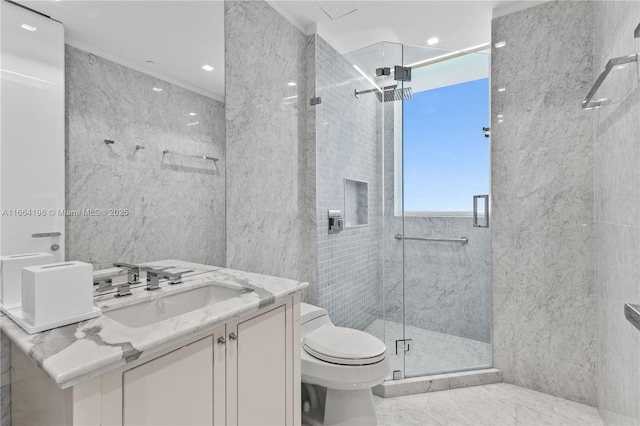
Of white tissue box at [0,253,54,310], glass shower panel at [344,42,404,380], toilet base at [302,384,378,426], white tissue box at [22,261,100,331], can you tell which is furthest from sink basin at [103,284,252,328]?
glass shower panel at [344,42,404,380]

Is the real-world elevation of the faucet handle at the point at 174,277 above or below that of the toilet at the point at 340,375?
above

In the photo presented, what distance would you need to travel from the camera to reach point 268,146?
6.71 feet

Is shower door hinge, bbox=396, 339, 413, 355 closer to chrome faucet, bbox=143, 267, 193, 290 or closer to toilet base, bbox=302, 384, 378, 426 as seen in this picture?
toilet base, bbox=302, 384, 378, 426

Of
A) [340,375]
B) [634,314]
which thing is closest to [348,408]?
[340,375]

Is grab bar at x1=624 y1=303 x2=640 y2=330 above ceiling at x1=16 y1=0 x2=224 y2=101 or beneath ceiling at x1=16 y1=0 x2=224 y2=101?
beneath

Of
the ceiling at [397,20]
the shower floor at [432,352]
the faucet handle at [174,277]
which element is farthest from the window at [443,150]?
the faucet handle at [174,277]

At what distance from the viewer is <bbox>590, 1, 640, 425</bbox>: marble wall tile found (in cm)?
122

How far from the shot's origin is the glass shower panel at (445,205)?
2.43 meters

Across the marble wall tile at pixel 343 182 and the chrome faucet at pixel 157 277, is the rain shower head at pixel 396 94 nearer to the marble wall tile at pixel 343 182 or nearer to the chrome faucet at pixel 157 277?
the marble wall tile at pixel 343 182

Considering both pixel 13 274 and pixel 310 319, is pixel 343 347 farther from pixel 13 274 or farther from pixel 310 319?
pixel 13 274

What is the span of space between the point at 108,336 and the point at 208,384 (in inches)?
13.7

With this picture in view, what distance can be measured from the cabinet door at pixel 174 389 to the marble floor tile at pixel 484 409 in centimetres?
124

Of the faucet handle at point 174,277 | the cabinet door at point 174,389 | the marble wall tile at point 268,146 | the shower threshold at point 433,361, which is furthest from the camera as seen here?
the shower threshold at point 433,361

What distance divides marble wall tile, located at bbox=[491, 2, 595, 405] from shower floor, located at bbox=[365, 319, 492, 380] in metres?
0.17
